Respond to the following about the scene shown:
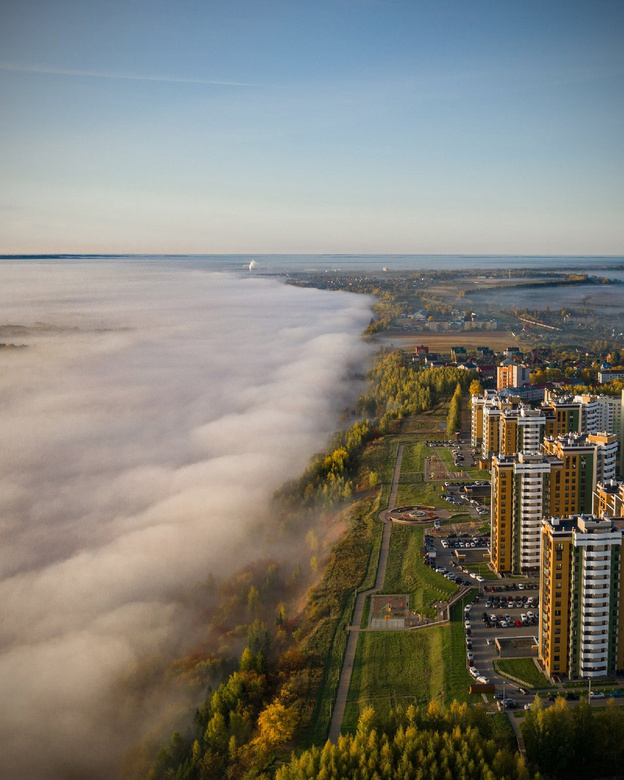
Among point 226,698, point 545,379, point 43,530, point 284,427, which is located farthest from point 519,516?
point 545,379

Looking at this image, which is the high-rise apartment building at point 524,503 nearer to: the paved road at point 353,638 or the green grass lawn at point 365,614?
the paved road at point 353,638

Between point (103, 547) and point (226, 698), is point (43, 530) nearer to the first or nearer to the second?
point (103, 547)

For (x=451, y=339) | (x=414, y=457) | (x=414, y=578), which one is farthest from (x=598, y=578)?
(x=451, y=339)

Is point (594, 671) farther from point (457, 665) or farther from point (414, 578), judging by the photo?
point (414, 578)

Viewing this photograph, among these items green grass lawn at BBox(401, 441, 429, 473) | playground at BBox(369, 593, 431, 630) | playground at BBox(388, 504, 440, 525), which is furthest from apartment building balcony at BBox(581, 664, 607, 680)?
green grass lawn at BBox(401, 441, 429, 473)

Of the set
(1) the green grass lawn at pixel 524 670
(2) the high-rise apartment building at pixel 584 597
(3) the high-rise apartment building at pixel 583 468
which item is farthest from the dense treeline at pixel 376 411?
(2) the high-rise apartment building at pixel 584 597
